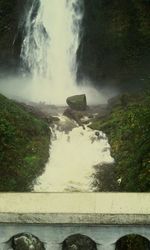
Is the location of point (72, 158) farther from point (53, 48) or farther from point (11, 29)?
point (11, 29)

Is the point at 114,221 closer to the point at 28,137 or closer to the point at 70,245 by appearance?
the point at 70,245

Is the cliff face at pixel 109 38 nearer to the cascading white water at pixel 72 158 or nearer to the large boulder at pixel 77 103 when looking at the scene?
the large boulder at pixel 77 103

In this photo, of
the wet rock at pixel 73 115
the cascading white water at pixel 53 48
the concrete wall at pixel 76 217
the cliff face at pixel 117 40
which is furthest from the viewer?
the cascading white water at pixel 53 48

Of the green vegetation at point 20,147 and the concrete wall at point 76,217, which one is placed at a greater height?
the green vegetation at point 20,147

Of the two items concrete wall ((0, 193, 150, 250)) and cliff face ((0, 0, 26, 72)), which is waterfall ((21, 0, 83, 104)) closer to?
cliff face ((0, 0, 26, 72))

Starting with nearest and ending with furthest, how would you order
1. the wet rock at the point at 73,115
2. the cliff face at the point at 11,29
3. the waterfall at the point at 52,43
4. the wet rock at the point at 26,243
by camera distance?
1. the wet rock at the point at 26,243
2. the wet rock at the point at 73,115
3. the waterfall at the point at 52,43
4. the cliff face at the point at 11,29

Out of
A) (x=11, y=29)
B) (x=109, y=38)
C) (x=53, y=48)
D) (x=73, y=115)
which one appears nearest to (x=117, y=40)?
(x=109, y=38)

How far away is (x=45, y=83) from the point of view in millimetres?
24844

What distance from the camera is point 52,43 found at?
25203 millimetres

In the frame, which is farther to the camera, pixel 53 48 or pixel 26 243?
pixel 53 48

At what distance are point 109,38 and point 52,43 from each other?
3.06 meters

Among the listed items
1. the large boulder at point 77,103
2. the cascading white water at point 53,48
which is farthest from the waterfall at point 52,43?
the large boulder at point 77,103

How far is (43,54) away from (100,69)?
304 centimetres

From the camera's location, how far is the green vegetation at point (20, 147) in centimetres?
1409
